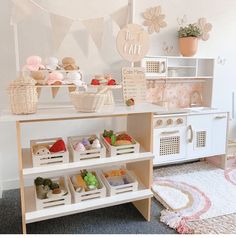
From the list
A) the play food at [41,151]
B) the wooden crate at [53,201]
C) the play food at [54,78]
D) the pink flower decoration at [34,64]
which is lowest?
the wooden crate at [53,201]

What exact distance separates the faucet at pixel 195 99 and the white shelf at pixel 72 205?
1.66 meters

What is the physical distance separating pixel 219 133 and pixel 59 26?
2.08 metres

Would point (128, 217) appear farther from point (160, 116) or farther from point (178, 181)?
point (160, 116)

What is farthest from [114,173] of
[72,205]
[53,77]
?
[53,77]

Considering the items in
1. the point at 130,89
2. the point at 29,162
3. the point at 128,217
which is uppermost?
the point at 130,89

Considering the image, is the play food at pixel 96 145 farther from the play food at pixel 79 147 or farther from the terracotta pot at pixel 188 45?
the terracotta pot at pixel 188 45

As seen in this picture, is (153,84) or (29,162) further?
(153,84)

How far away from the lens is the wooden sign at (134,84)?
202 centimetres

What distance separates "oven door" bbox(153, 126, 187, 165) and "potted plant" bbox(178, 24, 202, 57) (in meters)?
0.88

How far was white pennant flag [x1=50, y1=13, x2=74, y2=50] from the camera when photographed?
2008mm

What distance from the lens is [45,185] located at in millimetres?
1771

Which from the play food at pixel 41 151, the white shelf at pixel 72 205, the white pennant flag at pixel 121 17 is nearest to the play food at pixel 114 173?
the white shelf at pixel 72 205

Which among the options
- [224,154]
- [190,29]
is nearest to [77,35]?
[190,29]

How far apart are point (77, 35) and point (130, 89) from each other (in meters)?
0.83
